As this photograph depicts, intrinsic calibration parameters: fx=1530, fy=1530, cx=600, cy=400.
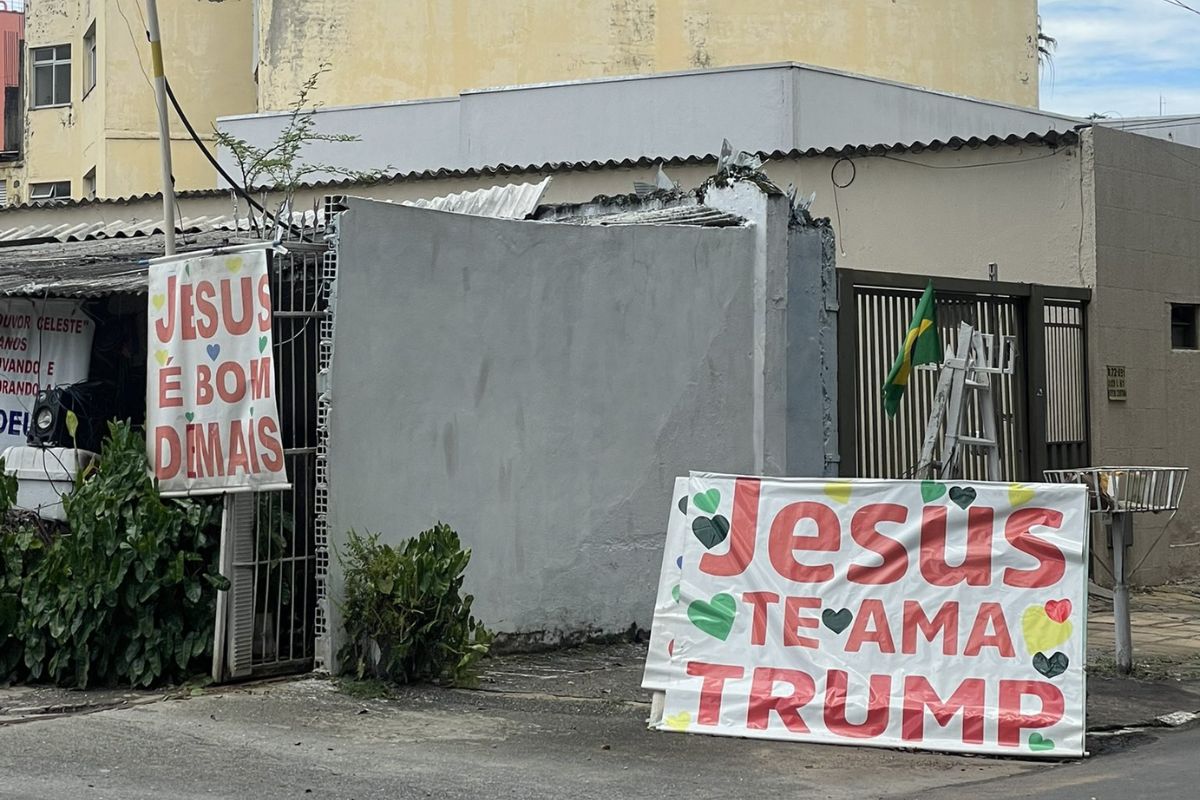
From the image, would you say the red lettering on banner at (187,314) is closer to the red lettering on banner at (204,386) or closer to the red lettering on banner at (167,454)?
the red lettering on banner at (204,386)

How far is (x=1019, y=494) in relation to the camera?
7.98 m

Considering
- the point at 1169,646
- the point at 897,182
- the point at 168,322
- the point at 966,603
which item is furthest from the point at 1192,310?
the point at 168,322

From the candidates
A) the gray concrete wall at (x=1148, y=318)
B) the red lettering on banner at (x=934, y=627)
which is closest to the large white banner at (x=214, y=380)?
the red lettering on banner at (x=934, y=627)

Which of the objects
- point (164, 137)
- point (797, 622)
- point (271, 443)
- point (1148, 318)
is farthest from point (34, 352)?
point (1148, 318)

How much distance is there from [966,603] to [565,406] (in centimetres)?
343

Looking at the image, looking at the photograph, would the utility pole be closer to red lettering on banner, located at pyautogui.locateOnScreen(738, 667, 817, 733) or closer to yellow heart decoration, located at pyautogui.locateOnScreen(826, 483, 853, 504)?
yellow heart decoration, located at pyautogui.locateOnScreen(826, 483, 853, 504)

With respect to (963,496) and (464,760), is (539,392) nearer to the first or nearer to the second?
(963,496)

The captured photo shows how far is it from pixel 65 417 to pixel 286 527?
2280 mm

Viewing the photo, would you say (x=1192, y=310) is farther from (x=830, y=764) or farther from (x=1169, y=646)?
(x=830, y=764)

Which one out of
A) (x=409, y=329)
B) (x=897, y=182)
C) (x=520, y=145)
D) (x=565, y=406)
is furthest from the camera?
(x=520, y=145)

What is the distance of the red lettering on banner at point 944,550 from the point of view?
26.1ft

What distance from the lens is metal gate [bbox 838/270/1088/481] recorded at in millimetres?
11672

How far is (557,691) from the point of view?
911cm

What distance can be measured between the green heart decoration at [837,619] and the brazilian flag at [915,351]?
251 centimetres
